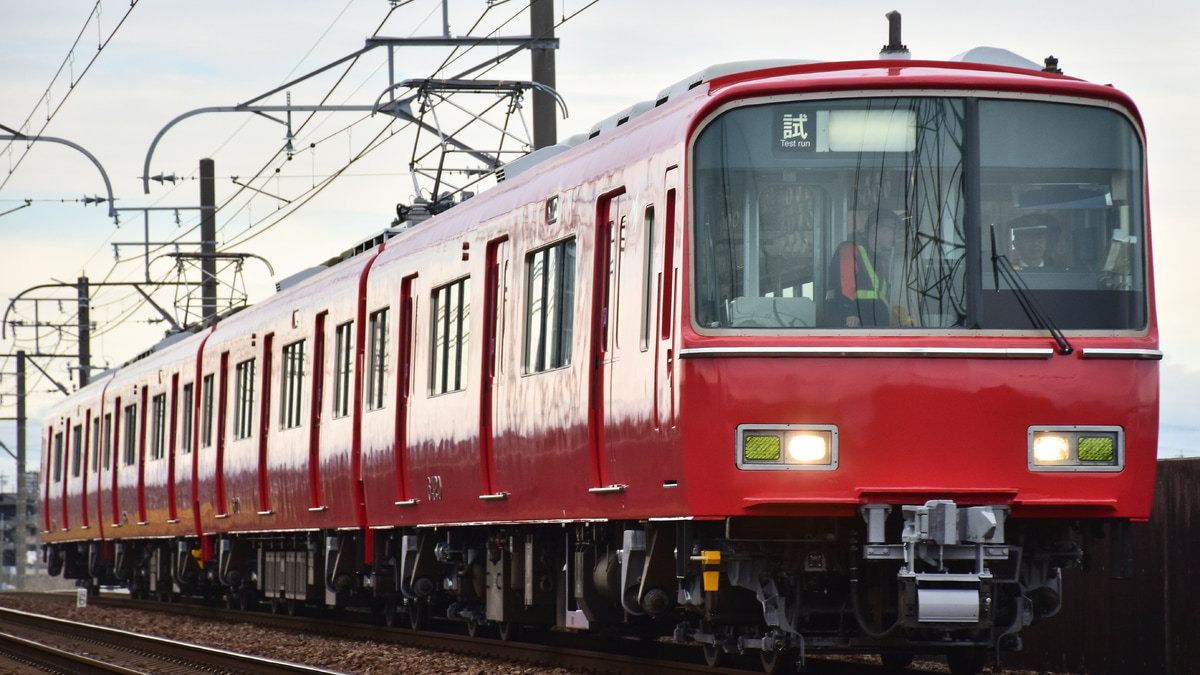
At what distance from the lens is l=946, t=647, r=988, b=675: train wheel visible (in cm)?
1001

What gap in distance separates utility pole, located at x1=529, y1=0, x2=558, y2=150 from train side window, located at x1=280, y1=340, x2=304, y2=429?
327cm

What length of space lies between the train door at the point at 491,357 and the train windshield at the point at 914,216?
3664 millimetres

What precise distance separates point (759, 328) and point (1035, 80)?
1906mm

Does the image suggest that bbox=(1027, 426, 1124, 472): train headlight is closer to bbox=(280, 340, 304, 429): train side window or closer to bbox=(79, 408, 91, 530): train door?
bbox=(280, 340, 304, 429): train side window

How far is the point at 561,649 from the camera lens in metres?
13.1

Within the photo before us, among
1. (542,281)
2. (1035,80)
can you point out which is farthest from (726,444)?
(542,281)

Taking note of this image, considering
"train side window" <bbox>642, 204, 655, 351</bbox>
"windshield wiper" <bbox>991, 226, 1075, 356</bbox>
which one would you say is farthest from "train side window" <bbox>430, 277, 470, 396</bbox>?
"windshield wiper" <bbox>991, 226, 1075, 356</bbox>

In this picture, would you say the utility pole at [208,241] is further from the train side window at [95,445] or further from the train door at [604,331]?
the train door at [604,331]

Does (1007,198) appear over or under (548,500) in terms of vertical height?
over

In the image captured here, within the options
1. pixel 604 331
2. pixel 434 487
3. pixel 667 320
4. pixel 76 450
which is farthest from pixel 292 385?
pixel 76 450

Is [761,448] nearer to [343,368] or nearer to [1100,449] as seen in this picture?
[1100,449]

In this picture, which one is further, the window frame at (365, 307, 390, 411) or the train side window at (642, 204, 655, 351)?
the window frame at (365, 307, 390, 411)

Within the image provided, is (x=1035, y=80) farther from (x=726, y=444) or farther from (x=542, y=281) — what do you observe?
(x=542, y=281)

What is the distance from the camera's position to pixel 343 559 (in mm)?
17672
